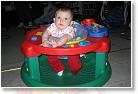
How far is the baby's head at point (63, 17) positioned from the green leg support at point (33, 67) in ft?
0.67

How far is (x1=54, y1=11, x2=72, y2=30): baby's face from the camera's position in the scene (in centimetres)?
105

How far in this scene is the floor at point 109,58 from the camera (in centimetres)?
113

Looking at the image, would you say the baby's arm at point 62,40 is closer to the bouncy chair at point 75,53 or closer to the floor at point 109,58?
the bouncy chair at point 75,53

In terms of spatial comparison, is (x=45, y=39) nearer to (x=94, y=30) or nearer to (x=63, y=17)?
(x=63, y=17)

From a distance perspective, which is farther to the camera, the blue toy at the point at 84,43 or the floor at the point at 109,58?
the floor at the point at 109,58

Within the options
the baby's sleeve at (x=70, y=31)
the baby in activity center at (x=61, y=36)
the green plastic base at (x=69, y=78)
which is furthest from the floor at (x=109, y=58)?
the baby's sleeve at (x=70, y=31)

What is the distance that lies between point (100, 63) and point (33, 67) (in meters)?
0.32

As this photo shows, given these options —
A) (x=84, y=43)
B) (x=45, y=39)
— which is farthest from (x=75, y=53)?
(x=45, y=39)

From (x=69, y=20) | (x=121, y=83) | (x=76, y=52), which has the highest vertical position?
(x=69, y=20)

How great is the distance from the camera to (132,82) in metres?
1.09

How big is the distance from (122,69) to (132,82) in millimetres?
147

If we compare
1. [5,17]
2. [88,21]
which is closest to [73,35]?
[88,21]

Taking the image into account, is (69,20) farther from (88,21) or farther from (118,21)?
(118,21)

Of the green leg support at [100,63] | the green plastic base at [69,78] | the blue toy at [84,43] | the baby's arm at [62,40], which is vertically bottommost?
the green plastic base at [69,78]
